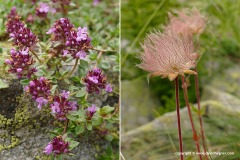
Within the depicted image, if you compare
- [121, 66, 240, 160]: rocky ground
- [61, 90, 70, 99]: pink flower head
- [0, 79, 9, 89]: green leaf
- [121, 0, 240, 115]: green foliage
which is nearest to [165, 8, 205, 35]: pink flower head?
[121, 66, 240, 160]: rocky ground

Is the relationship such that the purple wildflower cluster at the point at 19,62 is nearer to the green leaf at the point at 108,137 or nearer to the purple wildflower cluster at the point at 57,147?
the purple wildflower cluster at the point at 57,147

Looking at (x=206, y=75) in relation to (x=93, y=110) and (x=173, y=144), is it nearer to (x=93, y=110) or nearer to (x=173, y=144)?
(x=173, y=144)

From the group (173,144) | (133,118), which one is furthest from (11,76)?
(133,118)

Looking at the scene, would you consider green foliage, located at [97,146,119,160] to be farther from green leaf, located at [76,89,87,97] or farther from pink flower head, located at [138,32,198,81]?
pink flower head, located at [138,32,198,81]

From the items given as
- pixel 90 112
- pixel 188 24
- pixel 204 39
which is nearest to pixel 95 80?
pixel 90 112

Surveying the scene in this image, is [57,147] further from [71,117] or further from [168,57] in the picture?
[168,57]

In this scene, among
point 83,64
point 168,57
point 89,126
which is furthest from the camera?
point 83,64
